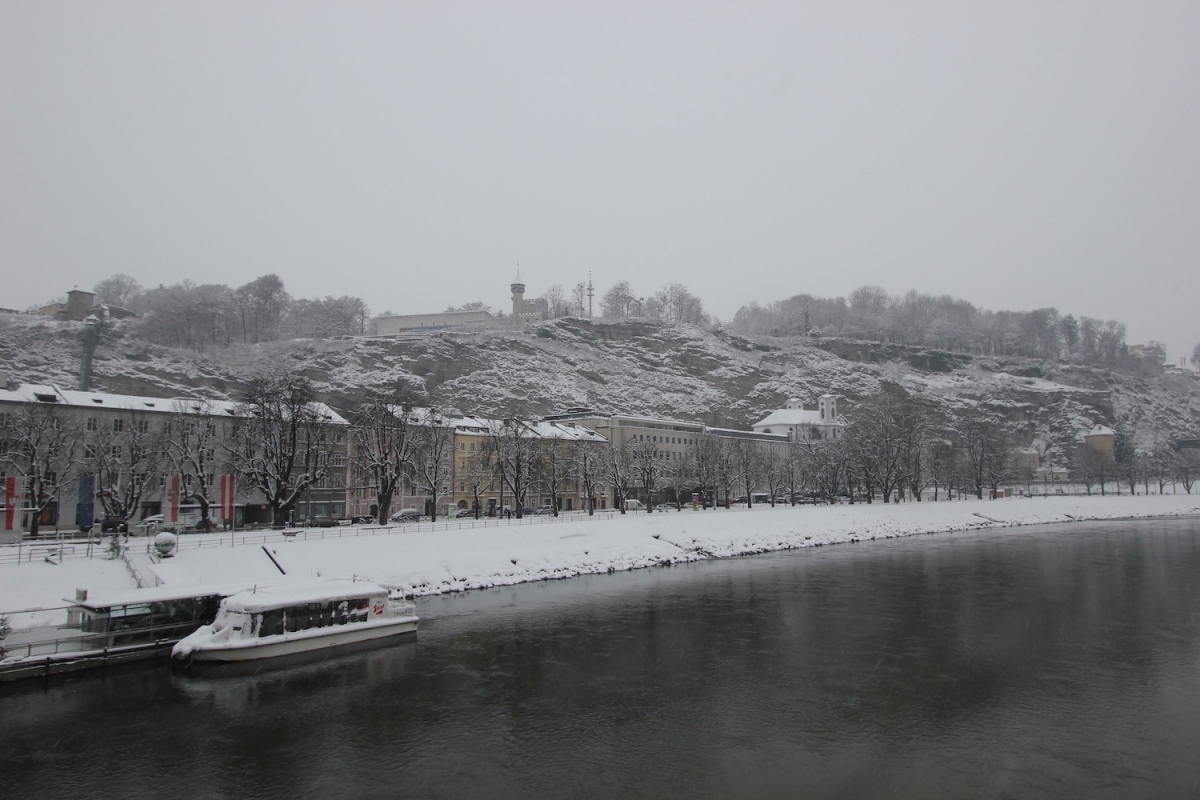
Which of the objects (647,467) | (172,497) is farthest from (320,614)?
(647,467)

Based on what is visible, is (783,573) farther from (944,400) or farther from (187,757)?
(944,400)

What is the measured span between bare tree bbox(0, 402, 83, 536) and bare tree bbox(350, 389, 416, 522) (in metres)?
21.0

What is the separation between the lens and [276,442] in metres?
55.8

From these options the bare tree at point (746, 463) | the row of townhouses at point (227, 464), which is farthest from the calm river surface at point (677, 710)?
the bare tree at point (746, 463)

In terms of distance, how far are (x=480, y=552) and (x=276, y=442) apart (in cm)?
2120

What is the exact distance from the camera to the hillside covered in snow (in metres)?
122

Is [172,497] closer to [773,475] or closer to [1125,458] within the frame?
[773,475]

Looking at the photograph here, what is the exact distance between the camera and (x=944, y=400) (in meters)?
175

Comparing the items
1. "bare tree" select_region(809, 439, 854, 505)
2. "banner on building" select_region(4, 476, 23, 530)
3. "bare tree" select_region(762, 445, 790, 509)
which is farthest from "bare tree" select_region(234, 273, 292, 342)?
"banner on building" select_region(4, 476, 23, 530)

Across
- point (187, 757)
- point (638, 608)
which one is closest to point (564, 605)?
point (638, 608)

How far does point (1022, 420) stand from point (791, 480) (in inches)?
4241

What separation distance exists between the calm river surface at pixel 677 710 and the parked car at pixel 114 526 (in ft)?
78.9

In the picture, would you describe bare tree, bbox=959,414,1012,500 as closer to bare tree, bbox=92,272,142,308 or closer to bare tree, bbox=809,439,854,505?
bare tree, bbox=809,439,854,505

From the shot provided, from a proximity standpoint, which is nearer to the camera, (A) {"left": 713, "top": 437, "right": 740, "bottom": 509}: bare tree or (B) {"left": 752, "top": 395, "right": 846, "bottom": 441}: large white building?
(A) {"left": 713, "top": 437, "right": 740, "bottom": 509}: bare tree
